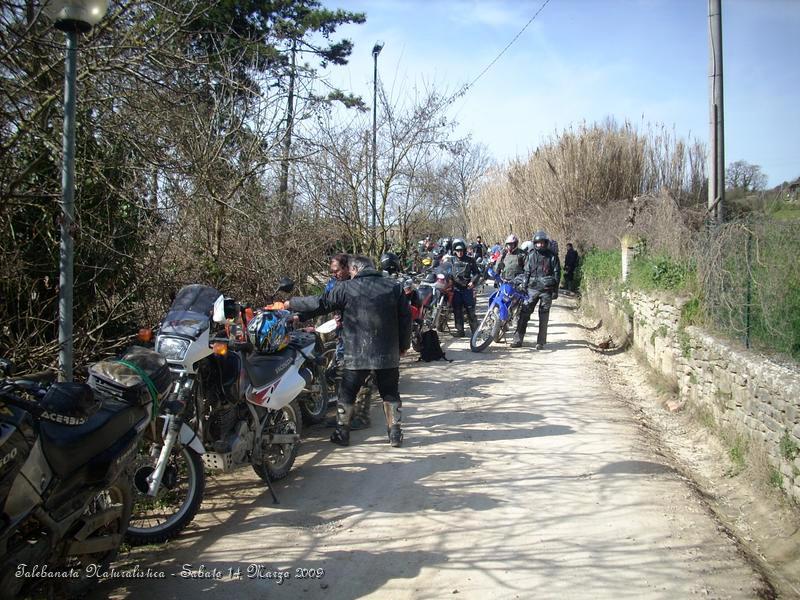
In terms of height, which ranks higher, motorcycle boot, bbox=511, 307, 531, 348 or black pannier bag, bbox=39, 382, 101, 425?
black pannier bag, bbox=39, 382, 101, 425

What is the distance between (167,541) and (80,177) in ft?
10.1

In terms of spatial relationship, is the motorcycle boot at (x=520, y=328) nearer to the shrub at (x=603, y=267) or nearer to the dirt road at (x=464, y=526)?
the shrub at (x=603, y=267)

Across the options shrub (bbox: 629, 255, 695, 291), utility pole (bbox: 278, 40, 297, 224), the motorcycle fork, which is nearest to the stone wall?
shrub (bbox: 629, 255, 695, 291)

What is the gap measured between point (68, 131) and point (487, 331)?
27.3 ft

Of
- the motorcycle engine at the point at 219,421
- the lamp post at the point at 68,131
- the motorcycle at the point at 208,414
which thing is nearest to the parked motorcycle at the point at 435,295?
the motorcycle at the point at 208,414

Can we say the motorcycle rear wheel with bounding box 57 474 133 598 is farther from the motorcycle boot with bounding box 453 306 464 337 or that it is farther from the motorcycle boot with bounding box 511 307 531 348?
the motorcycle boot with bounding box 453 306 464 337

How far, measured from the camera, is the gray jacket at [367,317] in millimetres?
6031

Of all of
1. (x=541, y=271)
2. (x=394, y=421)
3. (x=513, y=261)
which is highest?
(x=513, y=261)

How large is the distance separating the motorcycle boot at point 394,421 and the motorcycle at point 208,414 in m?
1.01

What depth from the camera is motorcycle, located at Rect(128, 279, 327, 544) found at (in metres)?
4.11

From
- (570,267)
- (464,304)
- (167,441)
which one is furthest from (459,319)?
(570,267)

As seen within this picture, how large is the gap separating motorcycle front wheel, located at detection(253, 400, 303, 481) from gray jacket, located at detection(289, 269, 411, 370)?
0.87m

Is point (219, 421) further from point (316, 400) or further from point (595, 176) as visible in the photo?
point (595, 176)

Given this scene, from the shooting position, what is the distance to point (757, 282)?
589cm
